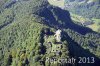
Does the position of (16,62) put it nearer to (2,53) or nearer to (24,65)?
(24,65)

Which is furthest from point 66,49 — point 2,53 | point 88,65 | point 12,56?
point 2,53

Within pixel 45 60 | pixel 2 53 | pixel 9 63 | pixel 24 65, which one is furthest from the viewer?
pixel 2 53

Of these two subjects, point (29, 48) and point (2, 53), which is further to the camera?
point (2, 53)

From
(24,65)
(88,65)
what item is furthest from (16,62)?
(88,65)

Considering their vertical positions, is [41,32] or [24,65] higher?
[41,32]

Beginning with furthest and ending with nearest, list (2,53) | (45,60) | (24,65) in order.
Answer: (2,53) < (24,65) < (45,60)

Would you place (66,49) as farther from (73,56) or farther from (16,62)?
(16,62)

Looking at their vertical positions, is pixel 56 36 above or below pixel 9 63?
above

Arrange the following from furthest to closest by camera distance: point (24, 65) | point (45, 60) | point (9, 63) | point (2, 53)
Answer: point (2, 53), point (9, 63), point (24, 65), point (45, 60)

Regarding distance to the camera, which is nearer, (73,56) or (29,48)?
(73,56)
